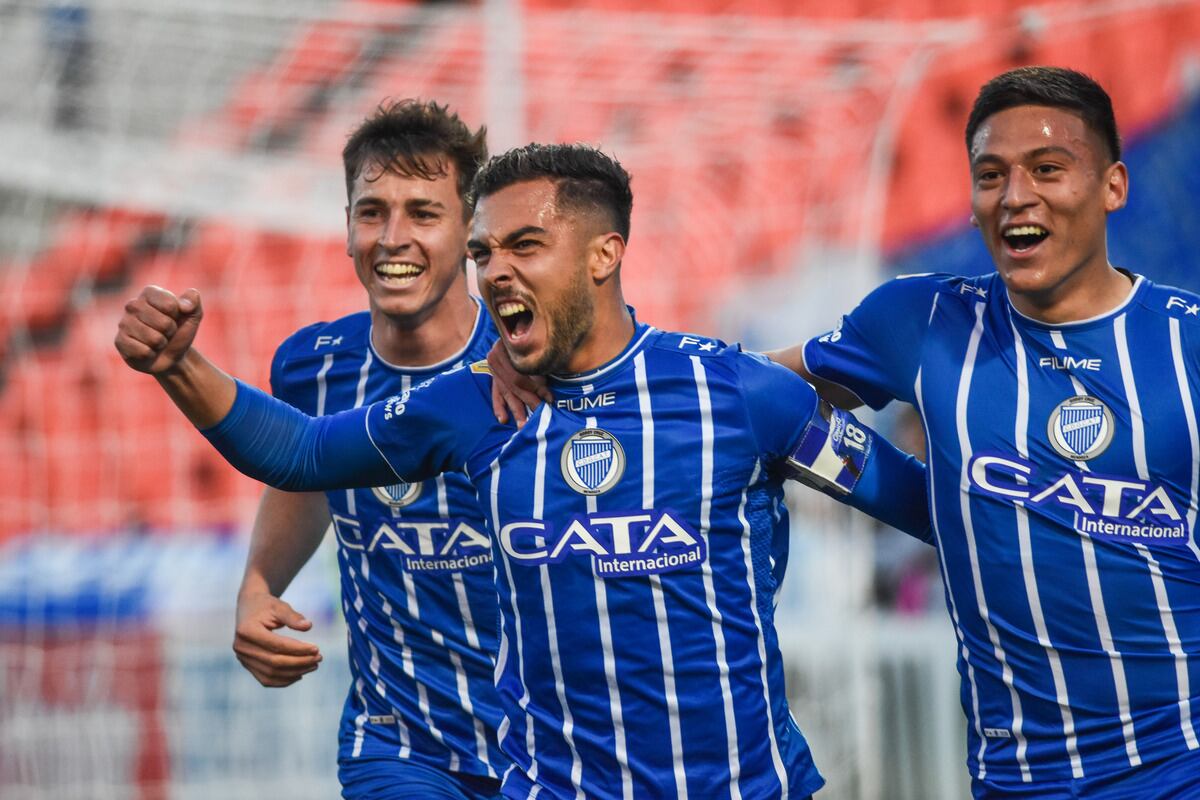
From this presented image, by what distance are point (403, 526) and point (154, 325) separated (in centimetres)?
96

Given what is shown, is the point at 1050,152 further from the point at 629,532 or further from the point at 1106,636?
the point at 629,532

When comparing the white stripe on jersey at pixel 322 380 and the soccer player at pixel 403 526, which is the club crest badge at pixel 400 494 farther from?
the white stripe on jersey at pixel 322 380

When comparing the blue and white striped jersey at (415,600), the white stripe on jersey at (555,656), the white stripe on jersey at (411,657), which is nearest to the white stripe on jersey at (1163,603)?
the white stripe on jersey at (555,656)

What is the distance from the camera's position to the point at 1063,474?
2738 millimetres

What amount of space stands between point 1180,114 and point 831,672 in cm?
279

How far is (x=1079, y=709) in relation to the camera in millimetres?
2719

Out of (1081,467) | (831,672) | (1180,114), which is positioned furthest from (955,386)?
(1180,114)

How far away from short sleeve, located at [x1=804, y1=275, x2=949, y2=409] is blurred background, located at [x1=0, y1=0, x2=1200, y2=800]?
3.07 meters

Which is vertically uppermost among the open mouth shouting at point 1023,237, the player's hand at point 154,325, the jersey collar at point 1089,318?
the open mouth shouting at point 1023,237

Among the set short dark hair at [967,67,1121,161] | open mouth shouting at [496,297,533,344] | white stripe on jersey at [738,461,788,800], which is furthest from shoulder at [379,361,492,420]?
short dark hair at [967,67,1121,161]

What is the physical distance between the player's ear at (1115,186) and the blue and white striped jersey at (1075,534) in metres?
0.16

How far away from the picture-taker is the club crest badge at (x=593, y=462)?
108 inches

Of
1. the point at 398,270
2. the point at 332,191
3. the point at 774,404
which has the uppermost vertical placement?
the point at 332,191

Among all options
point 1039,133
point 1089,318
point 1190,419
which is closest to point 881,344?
point 1089,318
